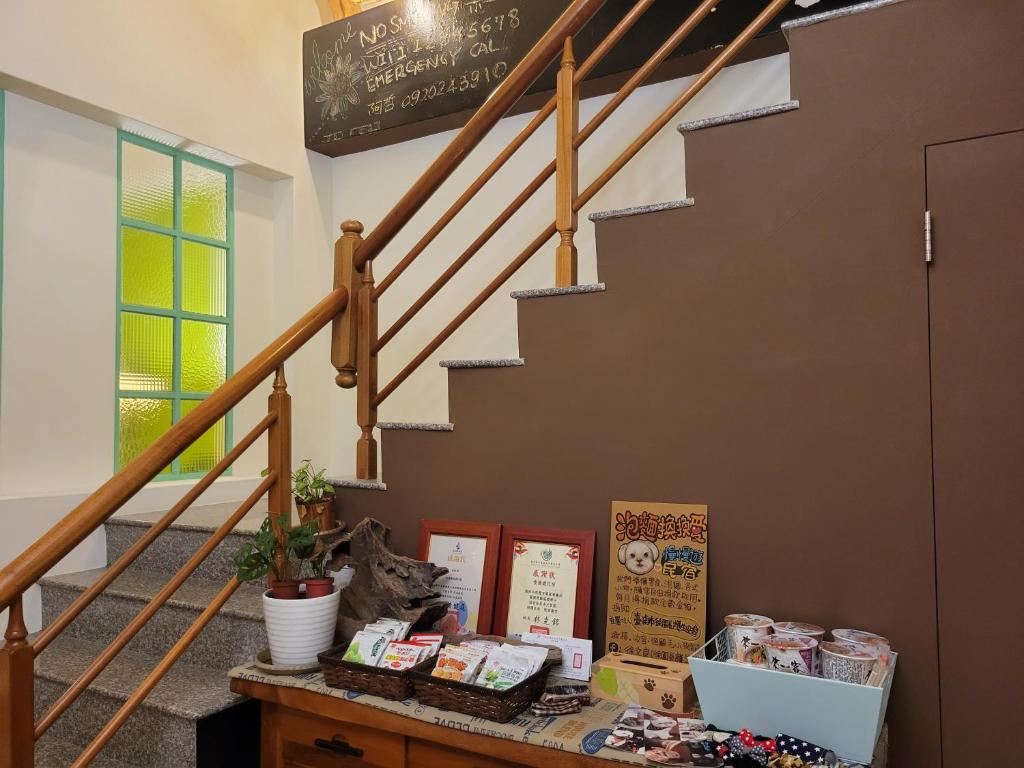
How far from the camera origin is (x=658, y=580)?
6.30 feet

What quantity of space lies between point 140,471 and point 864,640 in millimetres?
1791

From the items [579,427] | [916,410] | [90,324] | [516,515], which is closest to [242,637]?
[516,515]

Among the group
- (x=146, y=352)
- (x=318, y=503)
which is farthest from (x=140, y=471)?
(x=146, y=352)

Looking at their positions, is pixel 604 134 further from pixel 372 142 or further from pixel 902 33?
pixel 902 33

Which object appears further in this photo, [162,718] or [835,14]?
[162,718]

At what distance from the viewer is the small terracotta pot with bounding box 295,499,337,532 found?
2375 mm

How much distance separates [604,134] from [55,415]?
8.78ft

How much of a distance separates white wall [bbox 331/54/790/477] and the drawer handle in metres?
2.01

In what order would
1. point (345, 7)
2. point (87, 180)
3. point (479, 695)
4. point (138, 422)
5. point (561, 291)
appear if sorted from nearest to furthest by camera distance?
1. point (479, 695)
2. point (561, 291)
3. point (87, 180)
4. point (138, 422)
5. point (345, 7)

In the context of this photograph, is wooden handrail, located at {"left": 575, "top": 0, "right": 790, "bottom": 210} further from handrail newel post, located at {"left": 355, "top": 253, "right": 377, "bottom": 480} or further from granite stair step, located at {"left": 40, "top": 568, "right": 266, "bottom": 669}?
granite stair step, located at {"left": 40, "top": 568, "right": 266, "bottom": 669}

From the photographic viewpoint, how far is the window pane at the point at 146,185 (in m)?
3.36

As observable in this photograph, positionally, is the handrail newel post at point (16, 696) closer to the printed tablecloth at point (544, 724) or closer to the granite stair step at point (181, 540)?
the printed tablecloth at point (544, 724)

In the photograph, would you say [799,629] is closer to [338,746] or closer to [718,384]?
[718,384]

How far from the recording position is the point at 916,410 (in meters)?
1.71
